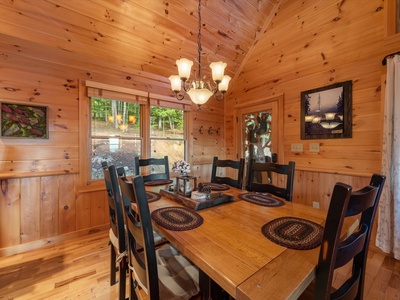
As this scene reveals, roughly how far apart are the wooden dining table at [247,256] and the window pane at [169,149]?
7.21 ft

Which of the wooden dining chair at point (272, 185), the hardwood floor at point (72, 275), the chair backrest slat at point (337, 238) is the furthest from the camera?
the wooden dining chair at point (272, 185)

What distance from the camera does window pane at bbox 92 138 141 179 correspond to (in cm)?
270

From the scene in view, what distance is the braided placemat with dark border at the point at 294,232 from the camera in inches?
34.3

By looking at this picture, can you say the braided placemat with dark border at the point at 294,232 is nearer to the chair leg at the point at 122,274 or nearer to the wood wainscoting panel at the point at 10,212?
the chair leg at the point at 122,274

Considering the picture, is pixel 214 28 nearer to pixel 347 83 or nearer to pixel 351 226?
pixel 347 83

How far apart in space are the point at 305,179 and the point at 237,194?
1639 mm

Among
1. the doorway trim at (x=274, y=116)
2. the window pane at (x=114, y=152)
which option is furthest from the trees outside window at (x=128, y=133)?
the doorway trim at (x=274, y=116)

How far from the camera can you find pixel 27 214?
2213 millimetres

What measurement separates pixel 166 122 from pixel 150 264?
2.79 meters

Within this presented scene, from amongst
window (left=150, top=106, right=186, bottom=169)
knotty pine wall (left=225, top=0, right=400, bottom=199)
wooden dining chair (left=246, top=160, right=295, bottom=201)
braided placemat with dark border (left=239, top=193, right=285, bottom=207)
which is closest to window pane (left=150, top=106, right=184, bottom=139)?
window (left=150, top=106, right=186, bottom=169)

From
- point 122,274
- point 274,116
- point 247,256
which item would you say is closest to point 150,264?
point 247,256

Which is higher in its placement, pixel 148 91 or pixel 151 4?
pixel 151 4

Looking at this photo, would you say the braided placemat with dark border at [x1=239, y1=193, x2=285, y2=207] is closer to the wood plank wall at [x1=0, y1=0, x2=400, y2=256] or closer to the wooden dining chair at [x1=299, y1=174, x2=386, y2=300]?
the wooden dining chair at [x1=299, y1=174, x2=386, y2=300]

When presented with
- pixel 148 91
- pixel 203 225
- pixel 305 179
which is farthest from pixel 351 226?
pixel 148 91
